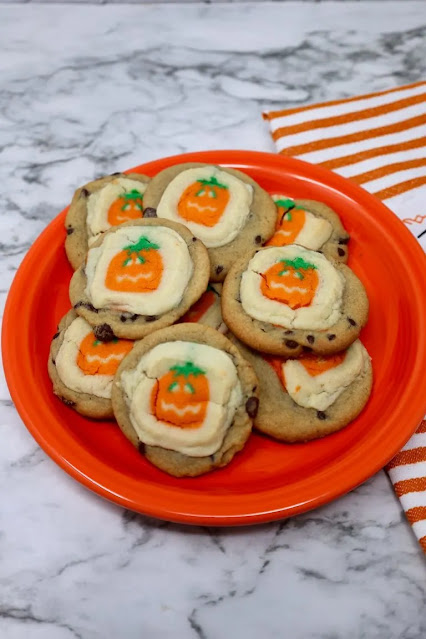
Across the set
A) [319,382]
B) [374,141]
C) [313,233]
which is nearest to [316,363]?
[319,382]

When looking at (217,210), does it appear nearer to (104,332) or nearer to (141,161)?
(104,332)

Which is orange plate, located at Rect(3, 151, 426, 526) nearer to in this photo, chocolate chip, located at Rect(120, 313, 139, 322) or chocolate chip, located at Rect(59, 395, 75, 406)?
chocolate chip, located at Rect(59, 395, 75, 406)

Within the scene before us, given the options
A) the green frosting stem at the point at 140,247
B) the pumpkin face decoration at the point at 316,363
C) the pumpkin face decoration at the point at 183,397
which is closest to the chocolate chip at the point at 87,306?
the green frosting stem at the point at 140,247

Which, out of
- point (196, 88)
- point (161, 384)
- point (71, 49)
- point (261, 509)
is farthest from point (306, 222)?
point (71, 49)

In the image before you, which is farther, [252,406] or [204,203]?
[204,203]

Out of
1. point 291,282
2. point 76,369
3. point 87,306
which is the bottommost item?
point 76,369

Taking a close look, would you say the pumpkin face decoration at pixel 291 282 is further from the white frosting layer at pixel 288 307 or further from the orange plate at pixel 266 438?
the orange plate at pixel 266 438

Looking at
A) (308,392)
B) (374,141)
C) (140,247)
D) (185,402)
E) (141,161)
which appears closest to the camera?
(185,402)
